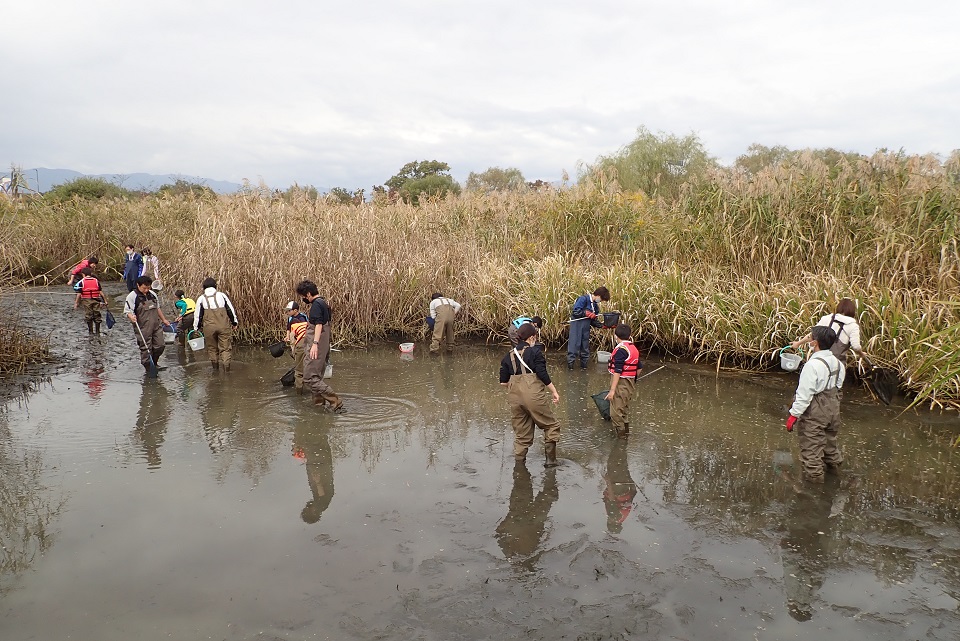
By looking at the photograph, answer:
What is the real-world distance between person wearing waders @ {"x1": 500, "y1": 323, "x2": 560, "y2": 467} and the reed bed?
4.01m

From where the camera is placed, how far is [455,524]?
16.6ft

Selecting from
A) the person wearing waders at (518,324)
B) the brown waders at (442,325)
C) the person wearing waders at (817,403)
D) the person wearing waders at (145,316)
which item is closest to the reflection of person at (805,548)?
the person wearing waders at (817,403)

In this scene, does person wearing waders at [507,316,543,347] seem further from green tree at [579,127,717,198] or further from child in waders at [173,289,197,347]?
green tree at [579,127,717,198]

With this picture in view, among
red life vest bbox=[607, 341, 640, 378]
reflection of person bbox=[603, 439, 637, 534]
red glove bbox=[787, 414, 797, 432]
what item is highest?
red life vest bbox=[607, 341, 640, 378]

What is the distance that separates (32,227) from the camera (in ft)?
56.7

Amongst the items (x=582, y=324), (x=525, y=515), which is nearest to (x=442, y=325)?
(x=582, y=324)

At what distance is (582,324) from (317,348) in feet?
14.0

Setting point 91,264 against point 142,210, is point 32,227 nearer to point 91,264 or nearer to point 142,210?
point 142,210

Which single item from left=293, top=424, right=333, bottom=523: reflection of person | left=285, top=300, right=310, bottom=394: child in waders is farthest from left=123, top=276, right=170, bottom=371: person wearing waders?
left=293, top=424, right=333, bottom=523: reflection of person

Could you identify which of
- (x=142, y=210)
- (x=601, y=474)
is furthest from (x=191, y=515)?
(x=142, y=210)

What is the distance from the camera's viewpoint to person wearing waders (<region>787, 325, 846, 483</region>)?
5.70 m

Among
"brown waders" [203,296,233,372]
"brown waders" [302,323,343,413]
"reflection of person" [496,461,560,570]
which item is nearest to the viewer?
"reflection of person" [496,461,560,570]

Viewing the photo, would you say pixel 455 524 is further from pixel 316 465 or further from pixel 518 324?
pixel 518 324

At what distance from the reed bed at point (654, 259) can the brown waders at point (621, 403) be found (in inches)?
121
